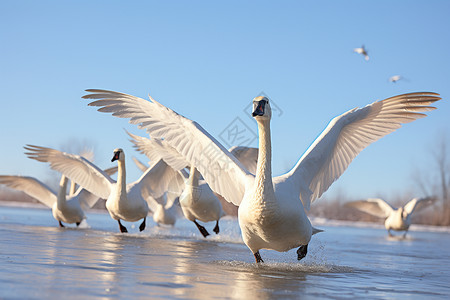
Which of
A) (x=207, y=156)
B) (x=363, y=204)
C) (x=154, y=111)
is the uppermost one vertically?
(x=154, y=111)

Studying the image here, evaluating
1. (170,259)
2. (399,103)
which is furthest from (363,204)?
(170,259)

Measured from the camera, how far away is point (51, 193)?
17.7 metres

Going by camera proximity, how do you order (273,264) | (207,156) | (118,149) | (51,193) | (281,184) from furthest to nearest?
(51,193) < (118,149) < (207,156) < (273,264) < (281,184)

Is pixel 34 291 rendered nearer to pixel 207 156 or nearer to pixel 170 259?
pixel 170 259

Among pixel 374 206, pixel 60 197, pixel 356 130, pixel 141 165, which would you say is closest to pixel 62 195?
pixel 60 197

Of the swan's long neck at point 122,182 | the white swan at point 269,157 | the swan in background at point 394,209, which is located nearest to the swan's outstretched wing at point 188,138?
the white swan at point 269,157

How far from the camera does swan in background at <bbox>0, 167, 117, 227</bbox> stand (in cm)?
1585

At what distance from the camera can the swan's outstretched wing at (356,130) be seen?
7662mm

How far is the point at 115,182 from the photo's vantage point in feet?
47.3

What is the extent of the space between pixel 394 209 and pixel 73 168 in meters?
15.0

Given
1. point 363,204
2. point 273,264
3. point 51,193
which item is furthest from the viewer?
point 363,204

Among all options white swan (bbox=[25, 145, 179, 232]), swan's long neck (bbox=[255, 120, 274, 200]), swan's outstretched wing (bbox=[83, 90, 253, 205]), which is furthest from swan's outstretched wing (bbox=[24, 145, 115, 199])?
swan's long neck (bbox=[255, 120, 274, 200])

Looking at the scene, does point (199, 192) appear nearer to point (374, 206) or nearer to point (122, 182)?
point (122, 182)

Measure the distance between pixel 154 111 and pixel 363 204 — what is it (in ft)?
66.1
